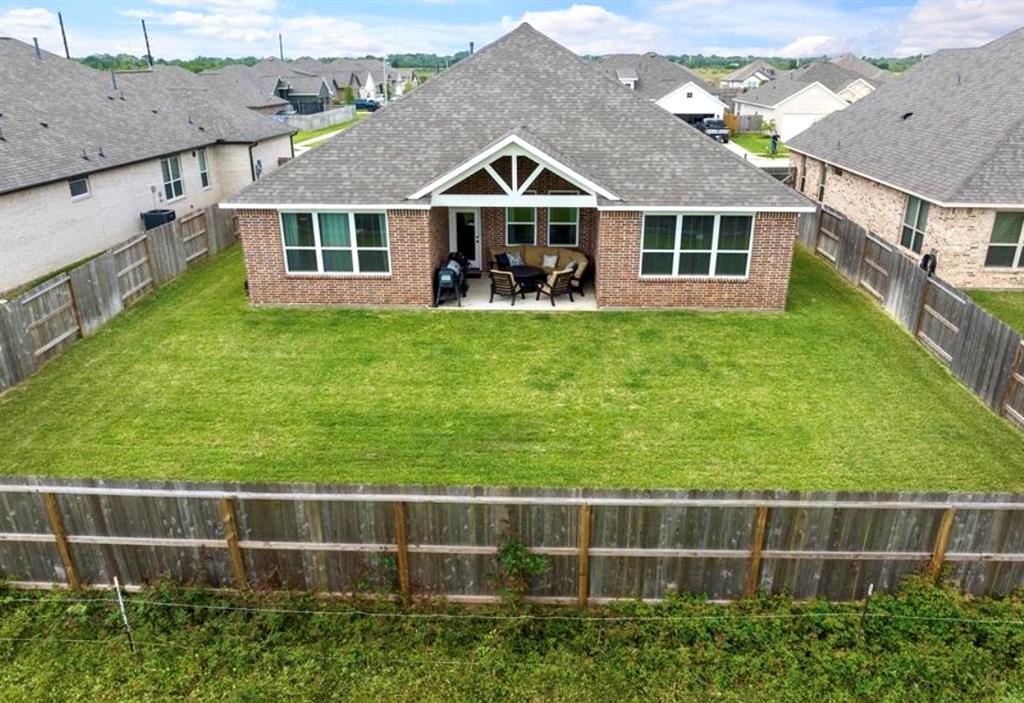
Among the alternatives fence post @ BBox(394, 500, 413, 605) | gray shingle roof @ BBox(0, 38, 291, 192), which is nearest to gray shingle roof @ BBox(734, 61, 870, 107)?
gray shingle roof @ BBox(0, 38, 291, 192)

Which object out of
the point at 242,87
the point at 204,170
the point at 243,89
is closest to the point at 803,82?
the point at 243,89

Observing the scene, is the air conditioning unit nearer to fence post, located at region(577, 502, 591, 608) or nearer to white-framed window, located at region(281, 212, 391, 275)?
white-framed window, located at region(281, 212, 391, 275)

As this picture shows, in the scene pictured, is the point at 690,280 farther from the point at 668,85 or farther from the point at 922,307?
the point at 668,85

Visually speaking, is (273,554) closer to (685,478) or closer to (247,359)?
(685,478)

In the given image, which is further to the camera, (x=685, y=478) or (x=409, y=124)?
(x=409, y=124)

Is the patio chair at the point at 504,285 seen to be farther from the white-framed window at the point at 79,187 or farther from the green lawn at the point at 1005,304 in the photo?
the white-framed window at the point at 79,187

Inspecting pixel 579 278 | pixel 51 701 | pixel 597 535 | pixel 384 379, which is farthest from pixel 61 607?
pixel 579 278

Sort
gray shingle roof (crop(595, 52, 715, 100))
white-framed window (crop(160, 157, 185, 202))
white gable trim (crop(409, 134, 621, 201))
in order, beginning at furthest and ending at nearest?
1. gray shingle roof (crop(595, 52, 715, 100))
2. white-framed window (crop(160, 157, 185, 202))
3. white gable trim (crop(409, 134, 621, 201))
